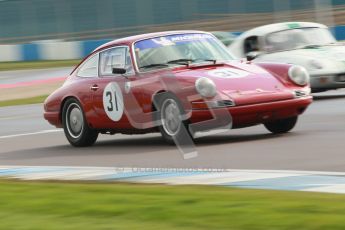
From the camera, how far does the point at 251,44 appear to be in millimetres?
16953

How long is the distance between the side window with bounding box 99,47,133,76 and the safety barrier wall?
27.2 m

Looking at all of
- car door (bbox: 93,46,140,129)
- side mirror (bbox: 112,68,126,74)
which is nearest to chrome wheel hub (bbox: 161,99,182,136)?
car door (bbox: 93,46,140,129)

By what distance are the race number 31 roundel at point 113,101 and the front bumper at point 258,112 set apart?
1.17 m

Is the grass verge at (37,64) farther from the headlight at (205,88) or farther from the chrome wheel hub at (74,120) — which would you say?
the headlight at (205,88)

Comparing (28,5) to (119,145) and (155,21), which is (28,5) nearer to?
(155,21)

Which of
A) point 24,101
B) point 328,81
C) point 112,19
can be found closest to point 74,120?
point 328,81

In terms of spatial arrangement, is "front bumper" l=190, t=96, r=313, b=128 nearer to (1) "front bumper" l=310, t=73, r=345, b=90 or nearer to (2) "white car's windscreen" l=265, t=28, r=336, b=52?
(1) "front bumper" l=310, t=73, r=345, b=90

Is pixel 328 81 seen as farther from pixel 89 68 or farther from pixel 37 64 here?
pixel 37 64

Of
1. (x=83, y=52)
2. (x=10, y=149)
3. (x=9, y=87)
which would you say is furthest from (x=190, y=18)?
(x=10, y=149)

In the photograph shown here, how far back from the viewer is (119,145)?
11.3 m

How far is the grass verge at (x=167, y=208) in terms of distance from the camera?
17.7 ft

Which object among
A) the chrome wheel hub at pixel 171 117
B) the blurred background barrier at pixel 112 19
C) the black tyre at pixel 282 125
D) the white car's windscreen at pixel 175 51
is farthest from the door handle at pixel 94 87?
the blurred background barrier at pixel 112 19

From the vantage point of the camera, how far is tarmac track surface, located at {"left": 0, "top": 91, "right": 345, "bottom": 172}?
8.42 meters

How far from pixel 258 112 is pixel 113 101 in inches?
69.4
